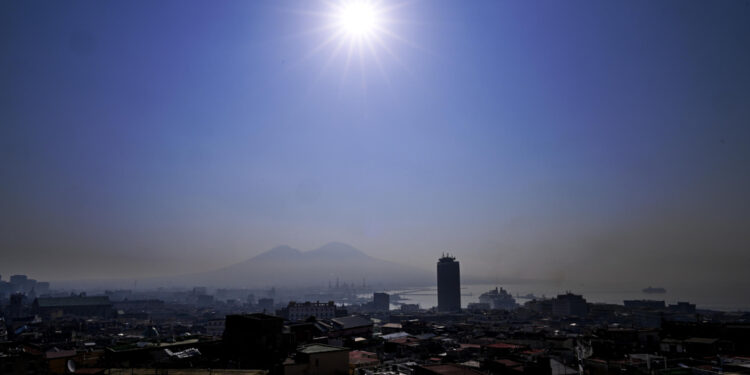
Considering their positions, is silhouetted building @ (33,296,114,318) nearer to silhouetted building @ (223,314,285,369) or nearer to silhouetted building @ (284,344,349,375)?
silhouetted building @ (223,314,285,369)

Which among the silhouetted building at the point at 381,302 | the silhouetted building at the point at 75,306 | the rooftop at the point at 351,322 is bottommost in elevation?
the silhouetted building at the point at 381,302

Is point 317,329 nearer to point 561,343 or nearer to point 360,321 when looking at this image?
point 360,321

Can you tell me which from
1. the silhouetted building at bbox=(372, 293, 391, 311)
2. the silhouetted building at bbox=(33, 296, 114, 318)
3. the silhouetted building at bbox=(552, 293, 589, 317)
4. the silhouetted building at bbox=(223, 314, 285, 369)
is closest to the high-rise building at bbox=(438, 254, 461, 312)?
the silhouetted building at bbox=(372, 293, 391, 311)

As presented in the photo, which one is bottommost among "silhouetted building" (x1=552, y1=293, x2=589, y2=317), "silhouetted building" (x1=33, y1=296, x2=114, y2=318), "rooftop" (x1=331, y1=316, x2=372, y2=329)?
"silhouetted building" (x1=33, y1=296, x2=114, y2=318)

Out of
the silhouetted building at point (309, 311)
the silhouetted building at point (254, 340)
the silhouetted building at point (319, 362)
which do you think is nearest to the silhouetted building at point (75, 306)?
the silhouetted building at point (309, 311)

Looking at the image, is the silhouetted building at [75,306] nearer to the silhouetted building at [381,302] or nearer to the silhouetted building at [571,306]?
the silhouetted building at [381,302]

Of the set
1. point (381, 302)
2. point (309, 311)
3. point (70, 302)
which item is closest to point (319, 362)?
point (309, 311)

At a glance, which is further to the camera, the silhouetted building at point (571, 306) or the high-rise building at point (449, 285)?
the high-rise building at point (449, 285)

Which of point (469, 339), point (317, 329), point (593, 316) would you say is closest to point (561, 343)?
point (469, 339)
